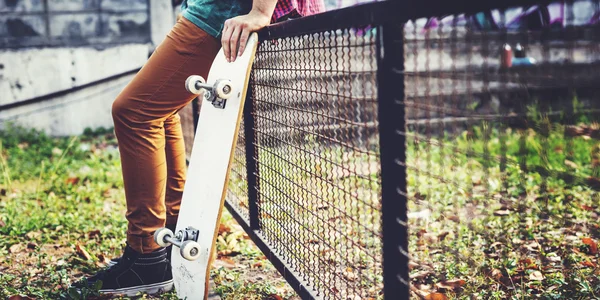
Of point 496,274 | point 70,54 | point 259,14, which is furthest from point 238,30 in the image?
point 70,54

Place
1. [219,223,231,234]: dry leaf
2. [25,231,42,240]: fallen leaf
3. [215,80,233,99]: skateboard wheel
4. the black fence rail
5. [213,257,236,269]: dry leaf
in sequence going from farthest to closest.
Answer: [219,223,231,234]: dry leaf
[25,231,42,240]: fallen leaf
[213,257,236,269]: dry leaf
[215,80,233,99]: skateboard wheel
the black fence rail

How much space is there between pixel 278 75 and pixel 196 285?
83 centimetres

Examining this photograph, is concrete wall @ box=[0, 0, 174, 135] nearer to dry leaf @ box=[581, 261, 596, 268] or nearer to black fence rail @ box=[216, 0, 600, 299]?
black fence rail @ box=[216, 0, 600, 299]

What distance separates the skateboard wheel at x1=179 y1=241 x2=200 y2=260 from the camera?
1.94 metres

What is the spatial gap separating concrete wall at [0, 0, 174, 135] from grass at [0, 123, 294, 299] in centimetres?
148

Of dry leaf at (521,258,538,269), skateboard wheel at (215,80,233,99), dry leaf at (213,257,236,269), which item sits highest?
skateboard wheel at (215,80,233,99)

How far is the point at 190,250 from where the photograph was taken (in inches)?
77.7

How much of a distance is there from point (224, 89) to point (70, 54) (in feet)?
18.0

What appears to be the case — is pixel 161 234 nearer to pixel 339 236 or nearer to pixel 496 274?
pixel 339 236

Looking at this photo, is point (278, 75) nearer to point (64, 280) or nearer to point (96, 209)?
point (64, 280)

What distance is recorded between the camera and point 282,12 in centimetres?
220

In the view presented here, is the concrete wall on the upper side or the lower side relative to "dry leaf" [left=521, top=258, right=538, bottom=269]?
upper

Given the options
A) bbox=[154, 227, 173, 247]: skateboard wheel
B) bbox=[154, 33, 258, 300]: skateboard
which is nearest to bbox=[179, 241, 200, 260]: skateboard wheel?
bbox=[154, 33, 258, 300]: skateboard

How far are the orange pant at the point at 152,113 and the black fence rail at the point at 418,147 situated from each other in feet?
0.94
